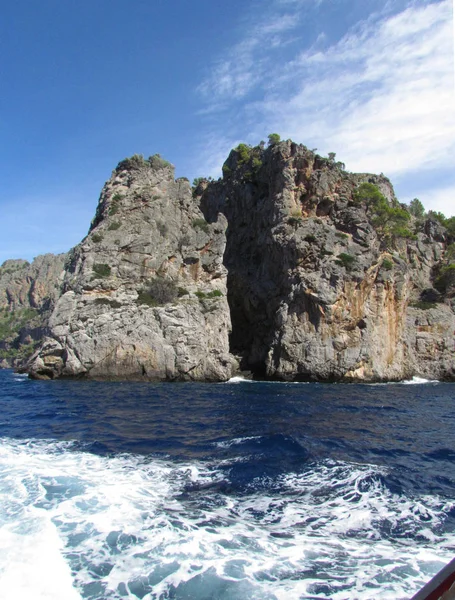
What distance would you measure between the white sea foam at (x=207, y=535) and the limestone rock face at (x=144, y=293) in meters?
25.7

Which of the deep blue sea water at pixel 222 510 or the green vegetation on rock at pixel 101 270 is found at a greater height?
the green vegetation on rock at pixel 101 270

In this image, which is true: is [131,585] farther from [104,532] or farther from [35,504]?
[35,504]

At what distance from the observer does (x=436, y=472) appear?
32.3ft

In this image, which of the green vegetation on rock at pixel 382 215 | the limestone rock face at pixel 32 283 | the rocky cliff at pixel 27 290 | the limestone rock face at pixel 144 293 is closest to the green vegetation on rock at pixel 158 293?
the limestone rock face at pixel 144 293

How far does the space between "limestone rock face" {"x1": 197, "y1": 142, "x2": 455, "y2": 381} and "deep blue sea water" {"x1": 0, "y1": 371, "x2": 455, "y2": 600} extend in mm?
25982

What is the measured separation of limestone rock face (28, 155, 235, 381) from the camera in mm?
34656

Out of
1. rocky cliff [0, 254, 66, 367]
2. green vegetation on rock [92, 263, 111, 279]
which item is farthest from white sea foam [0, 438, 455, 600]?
rocky cliff [0, 254, 66, 367]

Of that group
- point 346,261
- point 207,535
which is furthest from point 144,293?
point 207,535

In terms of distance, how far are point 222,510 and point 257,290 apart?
41.8 meters

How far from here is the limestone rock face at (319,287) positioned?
41000 millimetres

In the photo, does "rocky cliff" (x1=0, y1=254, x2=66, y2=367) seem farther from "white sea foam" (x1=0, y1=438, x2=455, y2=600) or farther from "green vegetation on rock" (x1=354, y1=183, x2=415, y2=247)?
"white sea foam" (x1=0, y1=438, x2=455, y2=600)

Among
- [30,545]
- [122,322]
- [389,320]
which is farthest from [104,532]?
[389,320]

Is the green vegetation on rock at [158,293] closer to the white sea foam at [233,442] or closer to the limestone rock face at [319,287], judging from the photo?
the limestone rock face at [319,287]

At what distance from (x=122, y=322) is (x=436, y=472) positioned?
29.5m
